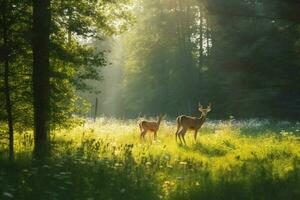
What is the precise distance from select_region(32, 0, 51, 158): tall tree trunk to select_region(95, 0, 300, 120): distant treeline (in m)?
3.99

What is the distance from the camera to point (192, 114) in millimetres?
43188

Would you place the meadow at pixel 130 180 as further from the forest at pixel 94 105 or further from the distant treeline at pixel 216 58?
the distant treeline at pixel 216 58

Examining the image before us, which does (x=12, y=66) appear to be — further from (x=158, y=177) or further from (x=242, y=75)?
(x=242, y=75)

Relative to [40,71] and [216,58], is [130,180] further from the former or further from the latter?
[216,58]

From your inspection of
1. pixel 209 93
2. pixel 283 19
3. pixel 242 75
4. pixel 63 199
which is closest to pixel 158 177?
pixel 63 199

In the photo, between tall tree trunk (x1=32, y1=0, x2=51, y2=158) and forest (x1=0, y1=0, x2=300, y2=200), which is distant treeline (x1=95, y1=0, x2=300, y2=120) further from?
tall tree trunk (x1=32, y1=0, x2=51, y2=158)

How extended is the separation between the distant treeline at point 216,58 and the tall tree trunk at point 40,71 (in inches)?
157

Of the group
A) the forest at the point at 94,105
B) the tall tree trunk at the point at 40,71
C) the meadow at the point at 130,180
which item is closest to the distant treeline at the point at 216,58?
the forest at the point at 94,105

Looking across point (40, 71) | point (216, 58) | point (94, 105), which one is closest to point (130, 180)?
point (40, 71)

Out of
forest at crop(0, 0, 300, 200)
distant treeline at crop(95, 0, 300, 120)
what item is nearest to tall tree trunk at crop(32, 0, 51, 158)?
forest at crop(0, 0, 300, 200)

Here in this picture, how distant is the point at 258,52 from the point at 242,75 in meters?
0.74

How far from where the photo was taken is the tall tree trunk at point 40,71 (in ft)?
37.0

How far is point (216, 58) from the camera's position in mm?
13508

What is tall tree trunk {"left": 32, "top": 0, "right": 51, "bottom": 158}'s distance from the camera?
11.3m
